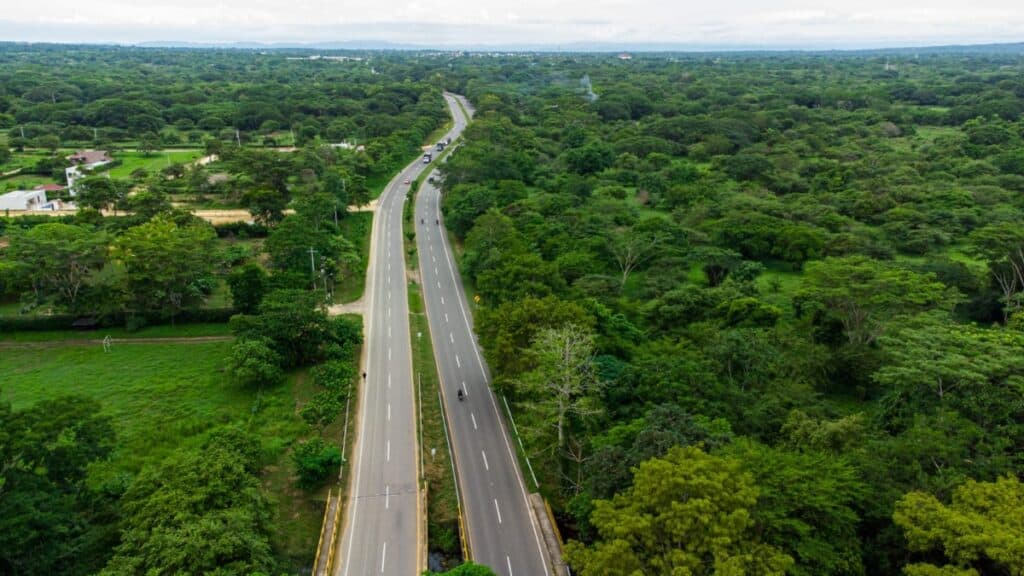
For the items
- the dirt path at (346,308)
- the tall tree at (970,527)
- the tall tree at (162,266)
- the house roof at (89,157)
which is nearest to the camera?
the tall tree at (970,527)

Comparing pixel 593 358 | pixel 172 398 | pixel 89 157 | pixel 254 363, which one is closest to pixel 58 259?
pixel 172 398

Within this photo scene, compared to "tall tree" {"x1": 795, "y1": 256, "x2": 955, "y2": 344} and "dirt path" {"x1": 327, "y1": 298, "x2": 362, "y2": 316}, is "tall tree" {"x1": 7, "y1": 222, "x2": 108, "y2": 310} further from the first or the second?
"tall tree" {"x1": 795, "y1": 256, "x2": 955, "y2": 344}

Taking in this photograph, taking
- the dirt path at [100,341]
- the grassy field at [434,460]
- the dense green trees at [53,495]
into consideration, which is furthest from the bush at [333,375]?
the dense green trees at [53,495]

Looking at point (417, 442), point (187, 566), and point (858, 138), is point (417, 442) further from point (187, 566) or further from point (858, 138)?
point (858, 138)

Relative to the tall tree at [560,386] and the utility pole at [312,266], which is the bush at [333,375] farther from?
the utility pole at [312,266]

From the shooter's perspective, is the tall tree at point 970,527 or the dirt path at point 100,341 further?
the dirt path at point 100,341

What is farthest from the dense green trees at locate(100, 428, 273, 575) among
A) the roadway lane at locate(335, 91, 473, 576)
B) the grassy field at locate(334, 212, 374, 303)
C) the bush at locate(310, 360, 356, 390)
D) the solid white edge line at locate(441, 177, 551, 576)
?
the grassy field at locate(334, 212, 374, 303)

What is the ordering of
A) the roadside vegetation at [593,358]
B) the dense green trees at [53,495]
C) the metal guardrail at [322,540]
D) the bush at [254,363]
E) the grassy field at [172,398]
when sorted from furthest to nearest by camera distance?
the bush at [254,363]
the grassy field at [172,398]
the metal guardrail at [322,540]
the dense green trees at [53,495]
the roadside vegetation at [593,358]
